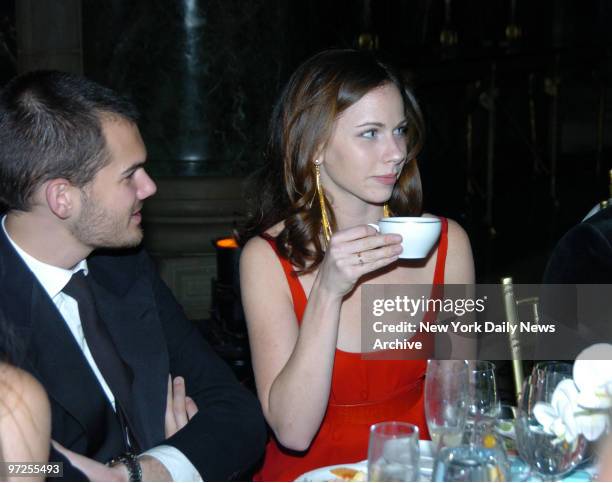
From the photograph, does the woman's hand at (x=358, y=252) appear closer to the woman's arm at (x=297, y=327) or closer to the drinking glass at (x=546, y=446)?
the woman's arm at (x=297, y=327)

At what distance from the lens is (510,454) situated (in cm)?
161

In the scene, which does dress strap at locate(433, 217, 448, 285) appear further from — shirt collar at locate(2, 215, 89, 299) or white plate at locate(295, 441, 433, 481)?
shirt collar at locate(2, 215, 89, 299)

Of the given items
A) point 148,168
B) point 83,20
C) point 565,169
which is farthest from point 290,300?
point 565,169

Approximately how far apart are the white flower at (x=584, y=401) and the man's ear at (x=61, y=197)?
3.90 feet

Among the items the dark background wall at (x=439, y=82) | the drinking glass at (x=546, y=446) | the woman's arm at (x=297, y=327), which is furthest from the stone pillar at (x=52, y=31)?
the drinking glass at (x=546, y=446)

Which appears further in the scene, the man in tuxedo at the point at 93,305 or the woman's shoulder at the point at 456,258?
the woman's shoulder at the point at 456,258

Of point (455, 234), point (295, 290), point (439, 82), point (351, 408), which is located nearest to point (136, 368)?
point (295, 290)

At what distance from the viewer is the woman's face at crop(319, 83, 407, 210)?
2.24 meters

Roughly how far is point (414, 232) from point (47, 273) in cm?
89

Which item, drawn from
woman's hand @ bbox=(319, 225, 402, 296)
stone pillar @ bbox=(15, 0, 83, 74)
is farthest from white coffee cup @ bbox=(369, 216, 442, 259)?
stone pillar @ bbox=(15, 0, 83, 74)

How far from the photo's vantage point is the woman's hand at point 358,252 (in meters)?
1.85

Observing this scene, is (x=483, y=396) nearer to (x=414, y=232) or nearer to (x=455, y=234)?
(x=414, y=232)

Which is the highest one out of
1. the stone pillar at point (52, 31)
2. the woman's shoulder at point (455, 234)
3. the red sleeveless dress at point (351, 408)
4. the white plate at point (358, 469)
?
the stone pillar at point (52, 31)

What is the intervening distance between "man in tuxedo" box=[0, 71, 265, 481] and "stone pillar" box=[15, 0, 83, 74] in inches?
145
